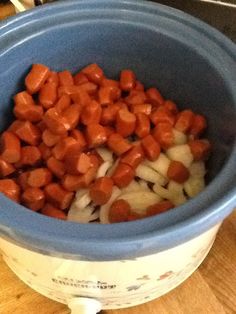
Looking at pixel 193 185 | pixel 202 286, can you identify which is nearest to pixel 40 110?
pixel 193 185

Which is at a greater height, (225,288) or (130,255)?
(130,255)

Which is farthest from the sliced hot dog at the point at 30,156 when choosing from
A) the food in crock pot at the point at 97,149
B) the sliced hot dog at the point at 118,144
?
the sliced hot dog at the point at 118,144

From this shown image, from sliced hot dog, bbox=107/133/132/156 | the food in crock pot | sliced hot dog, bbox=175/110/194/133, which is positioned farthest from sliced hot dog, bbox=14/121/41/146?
sliced hot dog, bbox=175/110/194/133

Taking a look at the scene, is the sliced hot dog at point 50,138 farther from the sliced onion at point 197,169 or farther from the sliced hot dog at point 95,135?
the sliced onion at point 197,169

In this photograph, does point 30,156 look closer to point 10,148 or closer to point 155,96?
point 10,148

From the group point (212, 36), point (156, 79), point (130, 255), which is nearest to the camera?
point (130, 255)

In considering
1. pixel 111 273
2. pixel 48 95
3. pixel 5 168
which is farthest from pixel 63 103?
pixel 111 273

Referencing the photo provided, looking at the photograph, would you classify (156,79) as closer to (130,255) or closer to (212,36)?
(212,36)
